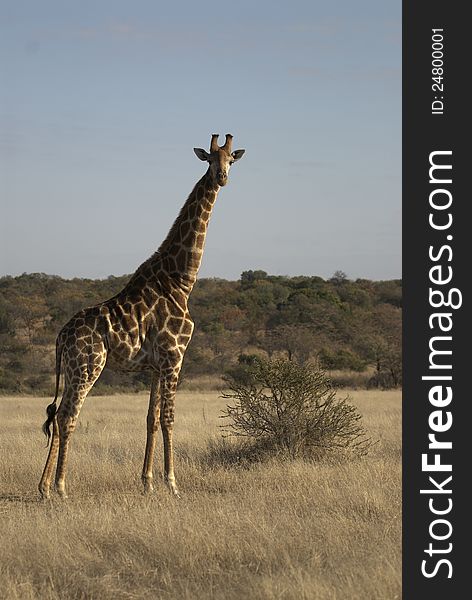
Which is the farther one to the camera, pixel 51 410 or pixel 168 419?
pixel 168 419

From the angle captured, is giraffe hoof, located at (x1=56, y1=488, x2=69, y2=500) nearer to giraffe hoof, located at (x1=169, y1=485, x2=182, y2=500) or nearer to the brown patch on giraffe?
giraffe hoof, located at (x1=169, y1=485, x2=182, y2=500)

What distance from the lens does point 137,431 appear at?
16469mm

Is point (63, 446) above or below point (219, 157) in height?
below

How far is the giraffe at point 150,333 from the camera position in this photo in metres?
9.98

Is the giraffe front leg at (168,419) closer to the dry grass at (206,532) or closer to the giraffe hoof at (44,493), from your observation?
the dry grass at (206,532)

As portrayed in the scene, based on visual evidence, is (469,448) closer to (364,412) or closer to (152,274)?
(152,274)

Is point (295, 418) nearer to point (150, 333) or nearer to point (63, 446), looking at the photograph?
point (150, 333)

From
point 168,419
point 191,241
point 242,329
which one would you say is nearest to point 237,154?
point 191,241

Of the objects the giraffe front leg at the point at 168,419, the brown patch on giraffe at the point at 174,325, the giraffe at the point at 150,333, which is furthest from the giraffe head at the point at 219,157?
the giraffe front leg at the point at 168,419

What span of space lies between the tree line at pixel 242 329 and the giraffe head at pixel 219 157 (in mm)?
20556

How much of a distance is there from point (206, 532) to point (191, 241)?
159 inches

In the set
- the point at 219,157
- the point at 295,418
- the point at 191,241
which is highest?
the point at 219,157

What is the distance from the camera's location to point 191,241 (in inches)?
421

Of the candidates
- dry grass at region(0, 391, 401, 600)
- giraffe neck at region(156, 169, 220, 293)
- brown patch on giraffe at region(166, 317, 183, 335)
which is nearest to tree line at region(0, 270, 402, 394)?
dry grass at region(0, 391, 401, 600)
